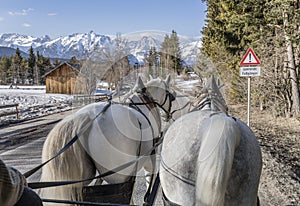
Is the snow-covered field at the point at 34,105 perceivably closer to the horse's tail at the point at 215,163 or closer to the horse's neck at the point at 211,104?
the horse's neck at the point at 211,104

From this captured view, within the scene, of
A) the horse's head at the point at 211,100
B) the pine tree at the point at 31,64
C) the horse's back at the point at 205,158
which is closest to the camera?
the horse's back at the point at 205,158

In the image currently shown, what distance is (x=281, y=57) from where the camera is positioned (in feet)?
33.2

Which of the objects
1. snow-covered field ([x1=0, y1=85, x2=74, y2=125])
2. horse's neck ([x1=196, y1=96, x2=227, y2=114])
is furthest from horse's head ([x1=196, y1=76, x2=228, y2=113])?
snow-covered field ([x1=0, y1=85, x2=74, y2=125])

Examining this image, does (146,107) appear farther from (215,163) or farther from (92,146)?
(215,163)

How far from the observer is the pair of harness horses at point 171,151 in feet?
5.77

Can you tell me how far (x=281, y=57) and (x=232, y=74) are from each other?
453 centimetres

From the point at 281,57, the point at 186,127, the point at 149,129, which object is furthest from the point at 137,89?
the point at 281,57

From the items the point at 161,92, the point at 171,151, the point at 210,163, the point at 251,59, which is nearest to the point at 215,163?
the point at 210,163

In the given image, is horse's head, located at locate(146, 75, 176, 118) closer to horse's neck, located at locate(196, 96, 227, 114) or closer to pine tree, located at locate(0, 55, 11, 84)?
horse's neck, located at locate(196, 96, 227, 114)

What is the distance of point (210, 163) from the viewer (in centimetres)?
174

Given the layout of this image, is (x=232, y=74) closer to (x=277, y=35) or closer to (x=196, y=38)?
(x=277, y=35)

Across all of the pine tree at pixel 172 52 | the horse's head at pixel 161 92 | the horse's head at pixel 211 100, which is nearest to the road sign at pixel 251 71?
the pine tree at pixel 172 52

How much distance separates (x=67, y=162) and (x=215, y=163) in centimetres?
148

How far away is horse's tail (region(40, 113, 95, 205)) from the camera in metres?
2.52
